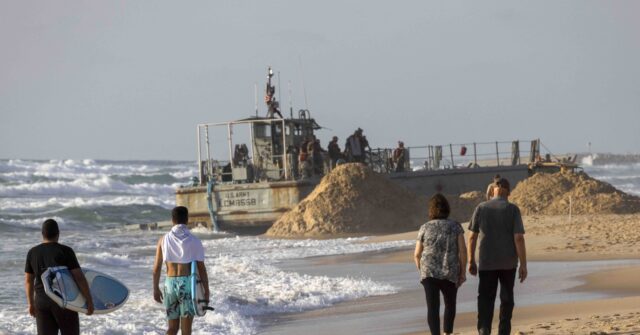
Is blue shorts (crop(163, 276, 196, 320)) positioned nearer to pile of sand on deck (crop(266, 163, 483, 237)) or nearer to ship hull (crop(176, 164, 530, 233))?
pile of sand on deck (crop(266, 163, 483, 237))

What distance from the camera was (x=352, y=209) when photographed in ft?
111

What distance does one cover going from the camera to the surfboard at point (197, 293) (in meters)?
10.7

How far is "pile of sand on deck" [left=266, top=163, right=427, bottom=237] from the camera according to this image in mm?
32875

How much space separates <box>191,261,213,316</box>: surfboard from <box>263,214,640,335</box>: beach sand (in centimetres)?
277

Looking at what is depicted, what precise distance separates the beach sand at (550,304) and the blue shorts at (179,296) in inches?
114

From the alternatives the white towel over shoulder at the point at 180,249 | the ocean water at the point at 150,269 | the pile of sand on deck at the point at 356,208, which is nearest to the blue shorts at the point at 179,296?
the white towel over shoulder at the point at 180,249

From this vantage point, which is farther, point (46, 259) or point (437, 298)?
point (437, 298)

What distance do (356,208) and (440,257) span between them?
76.3 feet

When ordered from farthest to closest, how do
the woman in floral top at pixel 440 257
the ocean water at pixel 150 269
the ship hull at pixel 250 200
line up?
the ship hull at pixel 250 200 < the ocean water at pixel 150 269 < the woman in floral top at pixel 440 257

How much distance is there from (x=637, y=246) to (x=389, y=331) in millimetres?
9449

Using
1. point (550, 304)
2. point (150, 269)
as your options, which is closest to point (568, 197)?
point (150, 269)

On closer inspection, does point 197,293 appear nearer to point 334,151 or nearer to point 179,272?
point 179,272

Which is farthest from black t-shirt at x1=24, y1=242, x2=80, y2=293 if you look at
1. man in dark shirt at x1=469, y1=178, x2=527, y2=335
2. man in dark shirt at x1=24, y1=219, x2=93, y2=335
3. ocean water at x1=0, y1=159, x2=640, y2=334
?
ocean water at x1=0, y1=159, x2=640, y2=334

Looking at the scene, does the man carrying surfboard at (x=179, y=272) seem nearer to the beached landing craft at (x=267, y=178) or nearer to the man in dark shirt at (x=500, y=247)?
the man in dark shirt at (x=500, y=247)
